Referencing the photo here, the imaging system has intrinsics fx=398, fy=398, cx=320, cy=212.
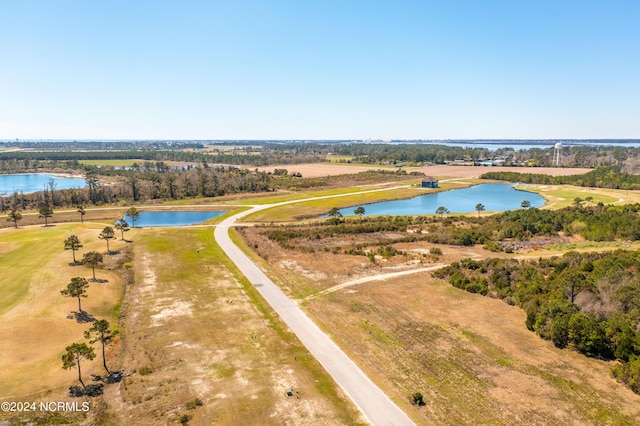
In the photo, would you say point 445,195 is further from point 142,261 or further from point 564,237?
point 142,261

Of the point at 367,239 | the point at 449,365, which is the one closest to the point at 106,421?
the point at 449,365

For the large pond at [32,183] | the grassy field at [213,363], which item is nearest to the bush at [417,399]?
the grassy field at [213,363]

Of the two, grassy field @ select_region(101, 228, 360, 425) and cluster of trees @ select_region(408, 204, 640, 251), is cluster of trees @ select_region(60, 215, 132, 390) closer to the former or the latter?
grassy field @ select_region(101, 228, 360, 425)

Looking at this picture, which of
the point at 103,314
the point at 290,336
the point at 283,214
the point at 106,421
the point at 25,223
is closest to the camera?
the point at 106,421

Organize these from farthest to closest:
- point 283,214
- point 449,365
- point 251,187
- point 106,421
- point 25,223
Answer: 1. point 251,187
2. point 283,214
3. point 25,223
4. point 449,365
5. point 106,421

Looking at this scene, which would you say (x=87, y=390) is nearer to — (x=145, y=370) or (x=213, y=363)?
(x=145, y=370)

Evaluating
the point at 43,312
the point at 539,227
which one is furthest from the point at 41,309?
the point at 539,227

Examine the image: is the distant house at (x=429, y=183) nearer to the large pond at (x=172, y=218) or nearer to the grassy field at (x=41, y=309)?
the large pond at (x=172, y=218)
